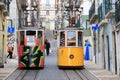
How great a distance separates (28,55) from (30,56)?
0.14 m

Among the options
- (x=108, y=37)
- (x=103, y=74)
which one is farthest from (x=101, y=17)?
(x=103, y=74)

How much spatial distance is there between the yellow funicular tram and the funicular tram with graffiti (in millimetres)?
1435

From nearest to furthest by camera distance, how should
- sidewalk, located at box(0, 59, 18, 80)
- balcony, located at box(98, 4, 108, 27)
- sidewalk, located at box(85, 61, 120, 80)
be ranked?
sidewalk, located at box(85, 61, 120, 80) < sidewalk, located at box(0, 59, 18, 80) < balcony, located at box(98, 4, 108, 27)

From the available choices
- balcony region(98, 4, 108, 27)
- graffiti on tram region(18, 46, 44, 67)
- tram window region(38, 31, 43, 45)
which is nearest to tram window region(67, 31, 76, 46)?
tram window region(38, 31, 43, 45)

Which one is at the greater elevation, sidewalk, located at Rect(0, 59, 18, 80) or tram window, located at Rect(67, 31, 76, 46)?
tram window, located at Rect(67, 31, 76, 46)

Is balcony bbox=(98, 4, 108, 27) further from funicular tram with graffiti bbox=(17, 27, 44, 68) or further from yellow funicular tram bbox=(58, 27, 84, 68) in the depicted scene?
funicular tram with graffiti bbox=(17, 27, 44, 68)

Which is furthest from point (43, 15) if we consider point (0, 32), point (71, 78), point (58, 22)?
Result: point (71, 78)

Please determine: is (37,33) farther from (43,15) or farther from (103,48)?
(43,15)

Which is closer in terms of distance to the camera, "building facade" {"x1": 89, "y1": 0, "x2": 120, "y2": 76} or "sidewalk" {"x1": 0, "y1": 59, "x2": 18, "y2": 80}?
"sidewalk" {"x1": 0, "y1": 59, "x2": 18, "y2": 80}

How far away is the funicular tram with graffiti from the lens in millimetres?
24391

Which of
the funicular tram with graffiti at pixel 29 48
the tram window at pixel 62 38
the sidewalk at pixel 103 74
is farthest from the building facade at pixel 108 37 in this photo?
the funicular tram with graffiti at pixel 29 48

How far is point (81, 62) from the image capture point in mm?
24438

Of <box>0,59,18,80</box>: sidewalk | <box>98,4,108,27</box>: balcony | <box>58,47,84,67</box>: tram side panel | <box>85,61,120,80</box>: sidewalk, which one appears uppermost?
<box>98,4,108,27</box>: balcony

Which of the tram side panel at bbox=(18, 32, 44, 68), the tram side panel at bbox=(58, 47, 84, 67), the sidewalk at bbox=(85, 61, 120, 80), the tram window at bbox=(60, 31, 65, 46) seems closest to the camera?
the sidewalk at bbox=(85, 61, 120, 80)
